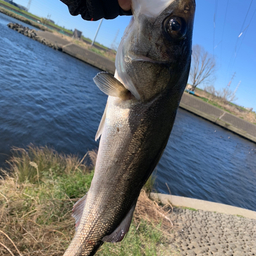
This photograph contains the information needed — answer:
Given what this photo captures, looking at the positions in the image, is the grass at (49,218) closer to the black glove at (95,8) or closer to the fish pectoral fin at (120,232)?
the fish pectoral fin at (120,232)

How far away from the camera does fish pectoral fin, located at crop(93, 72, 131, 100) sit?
1.58 m

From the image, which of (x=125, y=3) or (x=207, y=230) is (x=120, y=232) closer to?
(x=125, y=3)

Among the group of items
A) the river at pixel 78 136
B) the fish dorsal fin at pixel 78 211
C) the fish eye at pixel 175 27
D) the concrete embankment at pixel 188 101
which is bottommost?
the river at pixel 78 136

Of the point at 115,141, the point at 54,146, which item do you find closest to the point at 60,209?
the point at 115,141

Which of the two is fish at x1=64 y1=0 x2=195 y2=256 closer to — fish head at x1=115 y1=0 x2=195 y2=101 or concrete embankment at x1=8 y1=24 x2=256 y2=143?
fish head at x1=115 y1=0 x2=195 y2=101

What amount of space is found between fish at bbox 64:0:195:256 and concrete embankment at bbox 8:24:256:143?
109 feet

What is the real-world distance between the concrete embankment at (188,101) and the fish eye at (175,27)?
33106mm

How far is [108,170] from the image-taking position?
5.49ft

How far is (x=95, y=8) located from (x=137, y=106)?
103cm

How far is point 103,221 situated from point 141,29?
1.56m

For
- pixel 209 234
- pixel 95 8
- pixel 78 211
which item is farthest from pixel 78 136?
pixel 95 8

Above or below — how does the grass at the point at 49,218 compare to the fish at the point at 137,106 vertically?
below

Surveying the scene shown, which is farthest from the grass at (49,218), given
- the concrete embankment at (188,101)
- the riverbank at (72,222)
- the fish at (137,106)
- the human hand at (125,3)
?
the concrete embankment at (188,101)

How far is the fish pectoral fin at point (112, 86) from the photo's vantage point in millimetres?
1577
